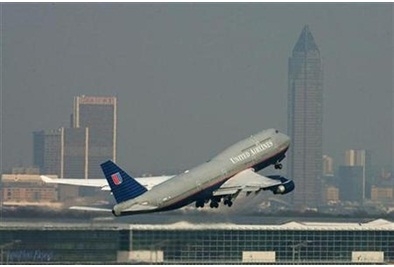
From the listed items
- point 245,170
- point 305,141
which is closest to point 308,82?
point 305,141

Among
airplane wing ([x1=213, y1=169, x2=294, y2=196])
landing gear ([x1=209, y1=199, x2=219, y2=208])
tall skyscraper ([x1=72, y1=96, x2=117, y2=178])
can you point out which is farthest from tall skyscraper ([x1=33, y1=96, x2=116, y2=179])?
airplane wing ([x1=213, y1=169, x2=294, y2=196])

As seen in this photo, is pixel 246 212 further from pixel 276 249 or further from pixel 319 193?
pixel 319 193

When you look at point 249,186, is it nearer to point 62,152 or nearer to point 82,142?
point 62,152

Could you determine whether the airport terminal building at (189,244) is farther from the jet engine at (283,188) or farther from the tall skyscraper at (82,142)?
the tall skyscraper at (82,142)

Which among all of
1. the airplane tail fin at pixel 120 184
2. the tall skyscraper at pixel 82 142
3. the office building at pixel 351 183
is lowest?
the airplane tail fin at pixel 120 184

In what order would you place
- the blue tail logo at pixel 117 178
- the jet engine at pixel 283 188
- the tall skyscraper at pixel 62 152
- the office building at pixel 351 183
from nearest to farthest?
the blue tail logo at pixel 117 178 → the jet engine at pixel 283 188 → the office building at pixel 351 183 → the tall skyscraper at pixel 62 152

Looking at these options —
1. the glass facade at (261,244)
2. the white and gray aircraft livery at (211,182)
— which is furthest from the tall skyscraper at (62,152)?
the white and gray aircraft livery at (211,182)
